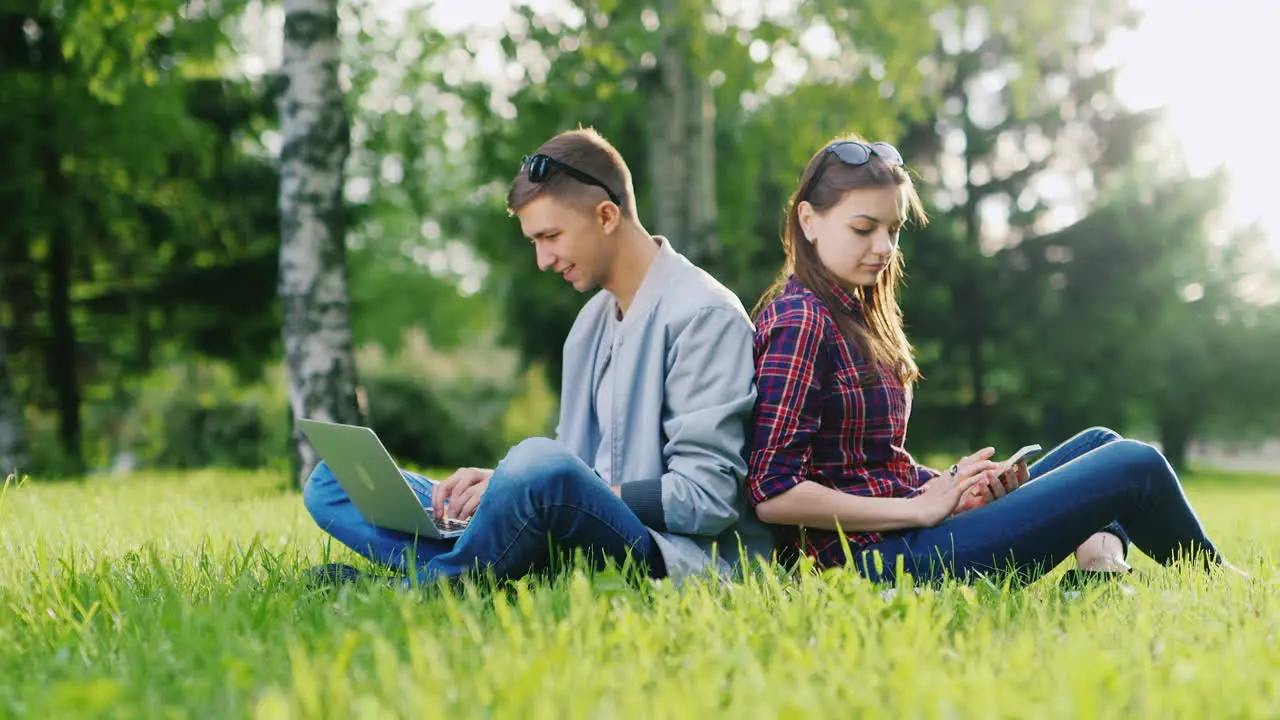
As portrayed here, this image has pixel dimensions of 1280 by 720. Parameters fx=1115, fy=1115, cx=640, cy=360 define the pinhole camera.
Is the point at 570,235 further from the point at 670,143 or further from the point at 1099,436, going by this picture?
the point at 670,143

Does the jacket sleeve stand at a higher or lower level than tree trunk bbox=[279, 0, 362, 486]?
lower

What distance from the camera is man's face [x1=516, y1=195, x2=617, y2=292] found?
3.53 meters

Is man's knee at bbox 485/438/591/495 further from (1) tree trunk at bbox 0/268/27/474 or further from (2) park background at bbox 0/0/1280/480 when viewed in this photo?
(1) tree trunk at bbox 0/268/27/474

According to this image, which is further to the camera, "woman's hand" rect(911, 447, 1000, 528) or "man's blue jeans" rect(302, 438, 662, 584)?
"woman's hand" rect(911, 447, 1000, 528)

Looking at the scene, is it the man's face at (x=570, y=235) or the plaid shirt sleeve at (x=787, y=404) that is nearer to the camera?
the plaid shirt sleeve at (x=787, y=404)

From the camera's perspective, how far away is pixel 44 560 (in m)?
3.47

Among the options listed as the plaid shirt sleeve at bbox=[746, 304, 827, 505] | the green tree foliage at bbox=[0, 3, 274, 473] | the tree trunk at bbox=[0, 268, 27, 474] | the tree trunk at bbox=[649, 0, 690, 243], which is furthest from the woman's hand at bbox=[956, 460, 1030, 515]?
the tree trunk at bbox=[0, 268, 27, 474]

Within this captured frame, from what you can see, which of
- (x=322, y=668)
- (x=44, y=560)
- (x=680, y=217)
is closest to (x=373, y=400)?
(x=680, y=217)

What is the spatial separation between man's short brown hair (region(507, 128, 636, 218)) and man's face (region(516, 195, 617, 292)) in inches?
1.0

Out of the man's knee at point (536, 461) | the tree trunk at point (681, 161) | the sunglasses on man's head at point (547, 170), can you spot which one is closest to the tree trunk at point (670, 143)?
the tree trunk at point (681, 161)

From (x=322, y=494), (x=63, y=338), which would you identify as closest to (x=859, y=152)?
(x=322, y=494)

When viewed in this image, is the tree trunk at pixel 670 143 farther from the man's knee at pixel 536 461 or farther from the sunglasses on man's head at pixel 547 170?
the man's knee at pixel 536 461

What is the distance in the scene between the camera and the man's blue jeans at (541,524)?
3.02 meters

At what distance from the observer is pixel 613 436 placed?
3494mm
